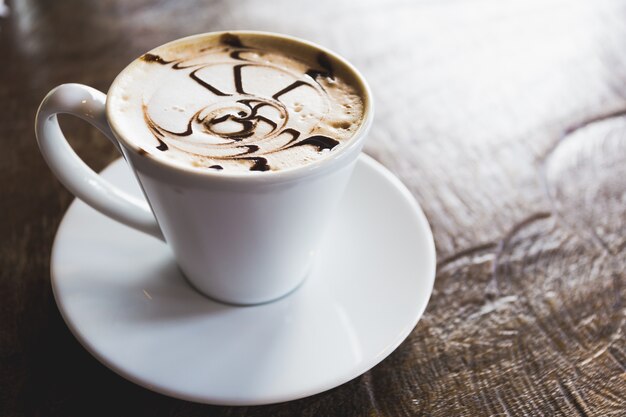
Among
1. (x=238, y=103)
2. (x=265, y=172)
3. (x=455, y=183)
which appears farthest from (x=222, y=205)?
(x=455, y=183)

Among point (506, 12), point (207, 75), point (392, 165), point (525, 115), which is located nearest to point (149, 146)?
point (207, 75)

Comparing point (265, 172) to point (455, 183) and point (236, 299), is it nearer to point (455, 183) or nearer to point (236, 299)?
point (236, 299)

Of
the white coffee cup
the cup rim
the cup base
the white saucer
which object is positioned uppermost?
the cup rim

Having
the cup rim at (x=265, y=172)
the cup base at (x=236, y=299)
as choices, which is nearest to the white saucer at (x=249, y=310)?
the cup base at (x=236, y=299)

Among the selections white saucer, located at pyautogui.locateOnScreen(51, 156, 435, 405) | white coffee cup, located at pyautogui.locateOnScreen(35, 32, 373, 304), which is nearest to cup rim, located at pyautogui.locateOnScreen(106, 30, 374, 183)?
white coffee cup, located at pyautogui.locateOnScreen(35, 32, 373, 304)

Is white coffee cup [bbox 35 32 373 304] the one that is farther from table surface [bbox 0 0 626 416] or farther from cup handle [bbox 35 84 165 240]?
table surface [bbox 0 0 626 416]

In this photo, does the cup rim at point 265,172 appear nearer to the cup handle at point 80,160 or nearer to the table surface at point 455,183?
the cup handle at point 80,160

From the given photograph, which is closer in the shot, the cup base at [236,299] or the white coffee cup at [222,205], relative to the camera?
the white coffee cup at [222,205]
